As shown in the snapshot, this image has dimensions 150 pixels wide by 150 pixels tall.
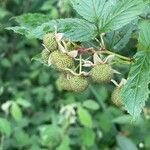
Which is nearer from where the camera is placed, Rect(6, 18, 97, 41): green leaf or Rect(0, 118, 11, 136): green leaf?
Rect(6, 18, 97, 41): green leaf

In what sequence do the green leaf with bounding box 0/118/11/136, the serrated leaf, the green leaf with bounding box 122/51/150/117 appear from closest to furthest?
the green leaf with bounding box 122/51/150/117 < the serrated leaf < the green leaf with bounding box 0/118/11/136

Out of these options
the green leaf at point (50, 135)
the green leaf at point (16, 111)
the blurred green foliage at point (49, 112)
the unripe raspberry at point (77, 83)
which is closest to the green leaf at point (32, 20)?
the unripe raspberry at point (77, 83)

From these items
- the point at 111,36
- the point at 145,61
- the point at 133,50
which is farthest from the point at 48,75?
the point at 145,61

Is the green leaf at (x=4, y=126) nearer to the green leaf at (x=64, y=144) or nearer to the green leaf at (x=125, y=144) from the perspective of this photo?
the green leaf at (x=64, y=144)

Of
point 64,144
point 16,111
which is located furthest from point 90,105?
point 16,111

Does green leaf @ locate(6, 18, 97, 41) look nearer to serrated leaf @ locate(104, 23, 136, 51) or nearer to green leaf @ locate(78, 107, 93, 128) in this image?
serrated leaf @ locate(104, 23, 136, 51)

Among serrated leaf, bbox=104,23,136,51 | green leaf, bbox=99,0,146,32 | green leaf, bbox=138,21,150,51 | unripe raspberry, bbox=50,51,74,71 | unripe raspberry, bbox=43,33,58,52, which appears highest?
green leaf, bbox=99,0,146,32

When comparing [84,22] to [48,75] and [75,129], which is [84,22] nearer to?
[75,129]

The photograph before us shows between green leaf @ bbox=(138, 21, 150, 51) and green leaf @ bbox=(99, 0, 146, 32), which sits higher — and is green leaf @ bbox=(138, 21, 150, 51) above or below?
below

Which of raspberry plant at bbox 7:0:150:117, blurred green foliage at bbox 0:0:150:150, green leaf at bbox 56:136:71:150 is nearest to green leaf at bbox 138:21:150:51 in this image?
raspberry plant at bbox 7:0:150:117
